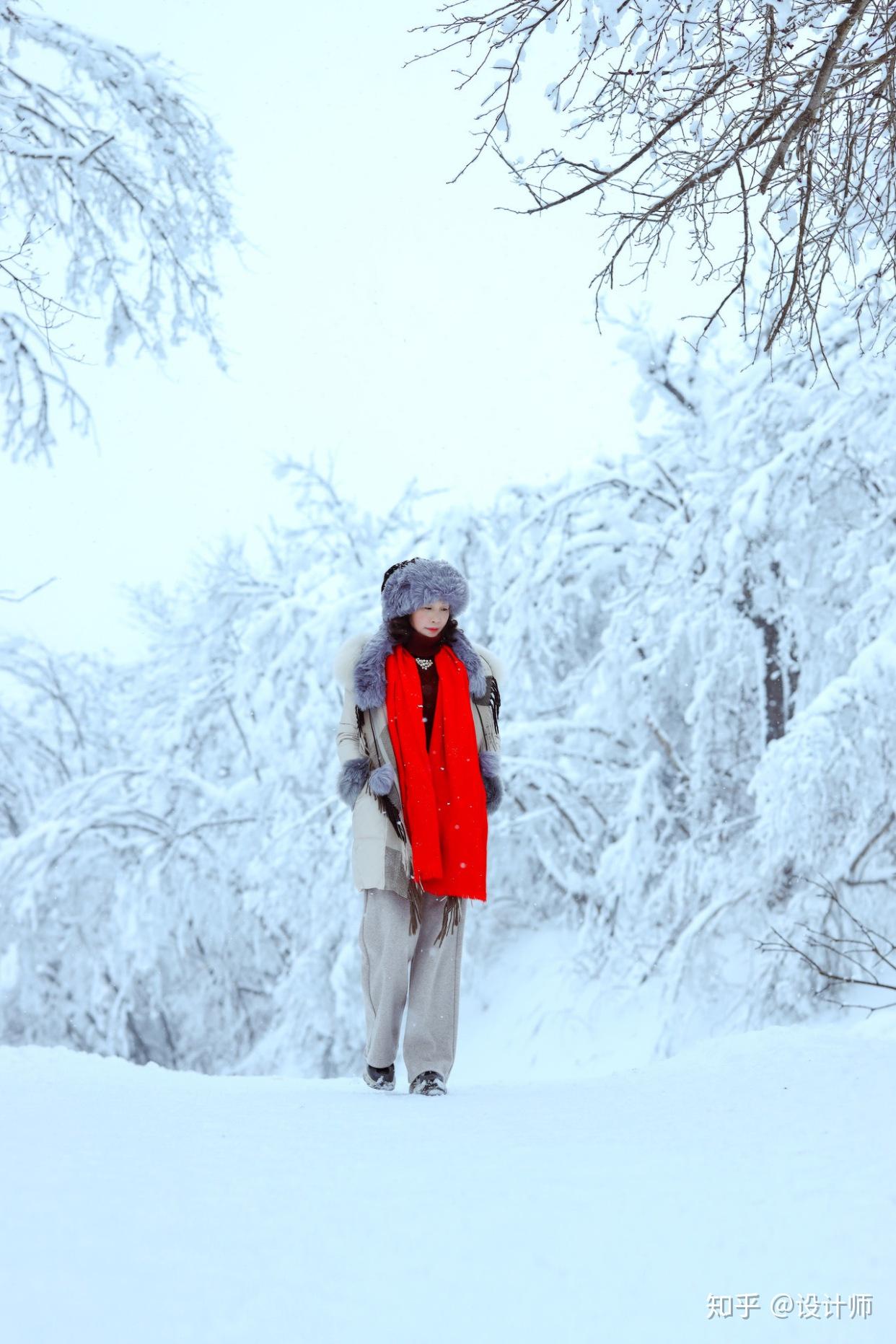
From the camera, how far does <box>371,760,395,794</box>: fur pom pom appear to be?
3.63 meters

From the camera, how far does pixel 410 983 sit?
12.3ft

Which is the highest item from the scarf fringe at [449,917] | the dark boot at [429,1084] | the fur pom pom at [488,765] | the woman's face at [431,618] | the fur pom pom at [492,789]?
the woman's face at [431,618]

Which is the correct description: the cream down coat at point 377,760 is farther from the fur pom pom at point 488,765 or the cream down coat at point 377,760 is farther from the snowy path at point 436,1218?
the snowy path at point 436,1218

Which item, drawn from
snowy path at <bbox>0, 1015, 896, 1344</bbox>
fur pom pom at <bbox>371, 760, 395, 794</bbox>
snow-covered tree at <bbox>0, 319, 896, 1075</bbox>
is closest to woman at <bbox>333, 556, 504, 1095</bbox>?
fur pom pom at <bbox>371, 760, 395, 794</bbox>

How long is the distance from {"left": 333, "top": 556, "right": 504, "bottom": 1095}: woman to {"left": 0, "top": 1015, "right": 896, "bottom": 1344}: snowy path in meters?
0.69

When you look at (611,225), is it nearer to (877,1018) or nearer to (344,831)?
(877,1018)

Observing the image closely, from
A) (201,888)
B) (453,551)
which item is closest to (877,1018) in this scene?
(453,551)

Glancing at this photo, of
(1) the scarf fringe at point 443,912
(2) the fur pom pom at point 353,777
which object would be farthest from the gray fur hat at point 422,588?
(1) the scarf fringe at point 443,912

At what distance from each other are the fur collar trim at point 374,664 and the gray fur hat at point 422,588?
0.10m

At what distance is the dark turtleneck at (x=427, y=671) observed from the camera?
3.78 m

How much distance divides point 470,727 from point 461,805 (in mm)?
255

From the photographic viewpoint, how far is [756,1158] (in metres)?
2.33

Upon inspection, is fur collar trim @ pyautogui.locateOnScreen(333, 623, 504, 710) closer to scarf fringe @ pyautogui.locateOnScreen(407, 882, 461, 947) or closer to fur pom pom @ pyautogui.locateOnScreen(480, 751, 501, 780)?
fur pom pom @ pyautogui.locateOnScreen(480, 751, 501, 780)

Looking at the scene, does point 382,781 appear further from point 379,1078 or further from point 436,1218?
point 436,1218
